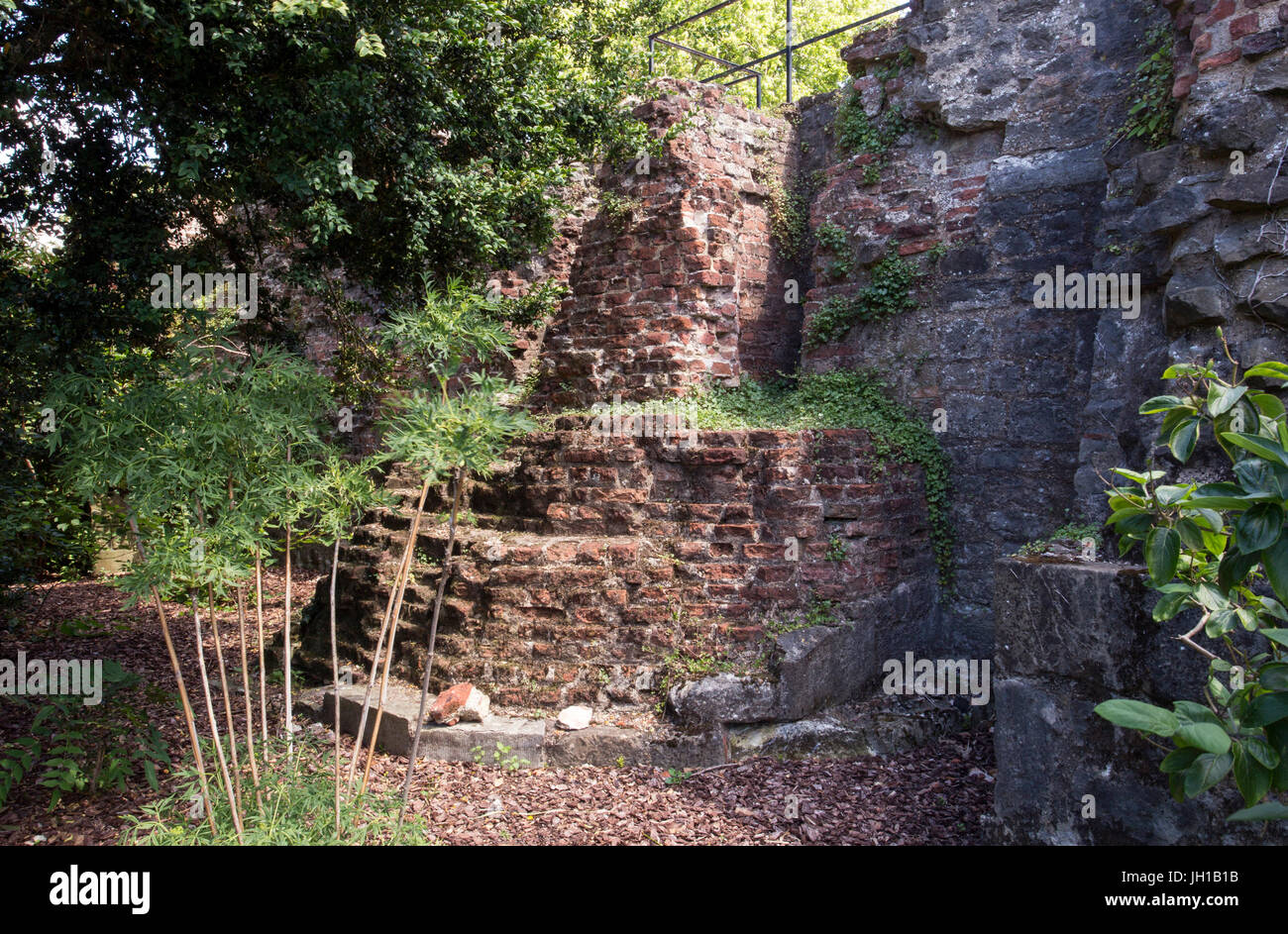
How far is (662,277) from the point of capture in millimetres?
6273

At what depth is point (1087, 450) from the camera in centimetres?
485

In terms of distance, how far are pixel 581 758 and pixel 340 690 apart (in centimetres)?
173

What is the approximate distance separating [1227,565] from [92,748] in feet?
16.2

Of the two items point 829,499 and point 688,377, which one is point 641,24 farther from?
point 829,499

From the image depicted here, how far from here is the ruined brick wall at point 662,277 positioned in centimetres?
621

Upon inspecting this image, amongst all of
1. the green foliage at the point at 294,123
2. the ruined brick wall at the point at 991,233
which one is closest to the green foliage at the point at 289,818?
the green foliage at the point at 294,123

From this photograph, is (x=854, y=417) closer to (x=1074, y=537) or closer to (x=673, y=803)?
(x=1074, y=537)

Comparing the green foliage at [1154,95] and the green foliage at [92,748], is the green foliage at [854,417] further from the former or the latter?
the green foliage at [92,748]

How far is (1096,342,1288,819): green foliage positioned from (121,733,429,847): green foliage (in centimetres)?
265

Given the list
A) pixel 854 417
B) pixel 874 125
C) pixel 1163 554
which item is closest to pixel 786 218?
pixel 874 125

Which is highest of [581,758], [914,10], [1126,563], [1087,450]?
[914,10]

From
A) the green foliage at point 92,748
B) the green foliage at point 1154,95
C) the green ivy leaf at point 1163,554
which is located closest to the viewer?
the green ivy leaf at point 1163,554

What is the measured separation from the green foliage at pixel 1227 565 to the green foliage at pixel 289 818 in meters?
2.65
